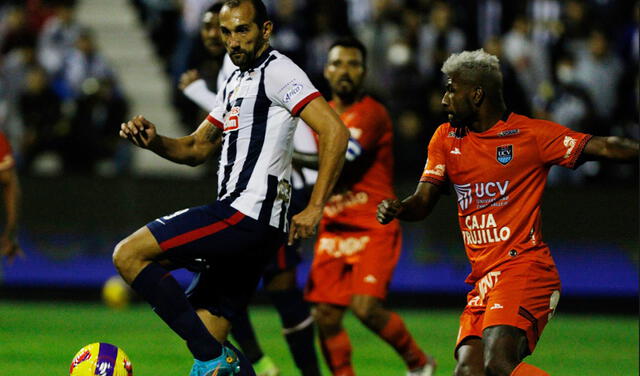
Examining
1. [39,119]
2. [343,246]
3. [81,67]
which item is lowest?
[343,246]

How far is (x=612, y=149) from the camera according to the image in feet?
19.2

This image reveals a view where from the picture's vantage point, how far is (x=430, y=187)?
655 cm

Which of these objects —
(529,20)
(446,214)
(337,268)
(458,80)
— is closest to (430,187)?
(458,80)

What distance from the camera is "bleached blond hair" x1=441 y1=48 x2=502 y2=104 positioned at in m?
6.32

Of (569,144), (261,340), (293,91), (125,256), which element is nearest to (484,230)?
(569,144)

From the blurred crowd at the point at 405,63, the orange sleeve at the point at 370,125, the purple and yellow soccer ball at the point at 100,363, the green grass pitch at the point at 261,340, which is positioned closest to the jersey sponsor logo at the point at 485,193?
the orange sleeve at the point at 370,125

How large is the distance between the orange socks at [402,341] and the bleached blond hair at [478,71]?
2.57 m

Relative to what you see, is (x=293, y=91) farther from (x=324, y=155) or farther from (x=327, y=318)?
(x=327, y=318)

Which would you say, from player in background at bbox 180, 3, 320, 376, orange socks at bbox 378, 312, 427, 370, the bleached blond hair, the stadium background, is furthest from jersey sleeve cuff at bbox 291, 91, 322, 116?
the stadium background

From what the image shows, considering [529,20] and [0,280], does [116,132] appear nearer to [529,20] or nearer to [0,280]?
[0,280]

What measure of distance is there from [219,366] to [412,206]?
4.77 feet

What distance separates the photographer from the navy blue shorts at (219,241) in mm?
6156

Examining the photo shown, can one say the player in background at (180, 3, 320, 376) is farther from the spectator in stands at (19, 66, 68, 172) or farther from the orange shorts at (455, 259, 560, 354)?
the spectator in stands at (19, 66, 68, 172)

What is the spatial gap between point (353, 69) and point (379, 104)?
38 centimetres
